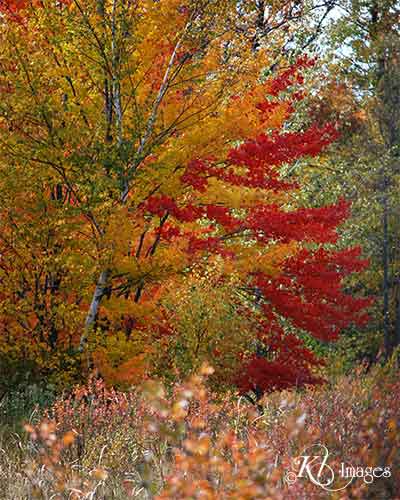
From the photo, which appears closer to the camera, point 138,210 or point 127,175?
point 127,175

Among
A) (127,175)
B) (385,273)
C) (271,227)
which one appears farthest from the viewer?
(385,273)

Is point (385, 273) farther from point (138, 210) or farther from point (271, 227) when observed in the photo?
point (138, 210)

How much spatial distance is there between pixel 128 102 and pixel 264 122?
204 cm

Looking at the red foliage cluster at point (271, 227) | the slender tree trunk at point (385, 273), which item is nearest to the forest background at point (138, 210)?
the red foliage cluster at point (271, 227)

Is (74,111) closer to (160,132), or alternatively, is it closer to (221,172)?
(160,132)

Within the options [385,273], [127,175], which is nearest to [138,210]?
[127,175]

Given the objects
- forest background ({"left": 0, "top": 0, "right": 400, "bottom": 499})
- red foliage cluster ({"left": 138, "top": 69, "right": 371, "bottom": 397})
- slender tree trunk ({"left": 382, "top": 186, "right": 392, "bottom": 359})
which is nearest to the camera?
forest background ({"left": 0, "top": 0, "right": 400, "bottom": 499})

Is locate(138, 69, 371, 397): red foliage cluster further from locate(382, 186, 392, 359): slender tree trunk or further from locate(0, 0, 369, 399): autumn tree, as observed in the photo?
locate(382, 186, 392, 359): slender tree trunk

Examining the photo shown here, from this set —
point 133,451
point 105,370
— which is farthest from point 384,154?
point 133,451

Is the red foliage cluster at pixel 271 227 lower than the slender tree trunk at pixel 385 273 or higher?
higher

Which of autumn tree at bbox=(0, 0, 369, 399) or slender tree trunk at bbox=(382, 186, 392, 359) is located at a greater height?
autumn tree at bbox=(0, 0, 369, 399)

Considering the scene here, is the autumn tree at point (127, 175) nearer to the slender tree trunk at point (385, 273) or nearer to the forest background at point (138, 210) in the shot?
the forest background at point (138, 210)

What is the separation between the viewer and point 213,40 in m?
11.6

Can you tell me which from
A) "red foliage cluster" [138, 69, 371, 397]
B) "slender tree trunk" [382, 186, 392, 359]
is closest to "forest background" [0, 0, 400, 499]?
"red foliage cluster" [138, 69, 371, 397]
